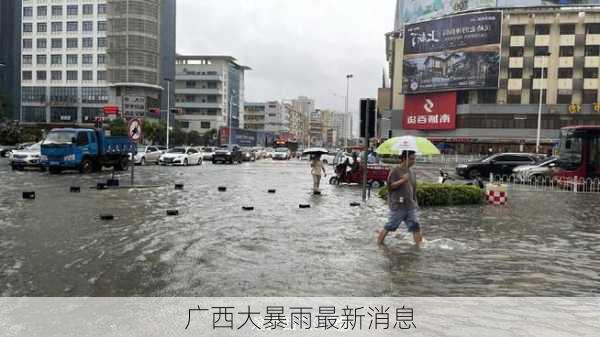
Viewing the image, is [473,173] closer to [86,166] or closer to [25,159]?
[86,166]

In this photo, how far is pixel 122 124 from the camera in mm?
70438

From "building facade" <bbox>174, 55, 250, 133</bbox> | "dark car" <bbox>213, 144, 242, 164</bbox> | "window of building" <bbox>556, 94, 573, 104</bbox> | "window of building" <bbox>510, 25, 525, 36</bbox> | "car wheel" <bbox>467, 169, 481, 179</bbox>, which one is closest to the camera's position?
"car wheel" <bbox>467, 169, 481, 179</bbox>

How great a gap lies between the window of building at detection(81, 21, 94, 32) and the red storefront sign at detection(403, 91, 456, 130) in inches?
2055

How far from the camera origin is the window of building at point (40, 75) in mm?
91000

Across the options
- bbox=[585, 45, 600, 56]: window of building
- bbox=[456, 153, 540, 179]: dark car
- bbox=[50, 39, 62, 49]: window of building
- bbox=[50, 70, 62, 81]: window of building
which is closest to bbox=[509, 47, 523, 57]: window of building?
bbox=[585, 45, 600, 56]: window of building

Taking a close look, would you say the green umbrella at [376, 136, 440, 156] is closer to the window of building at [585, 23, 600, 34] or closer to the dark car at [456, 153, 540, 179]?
the dark car at [456, 153, 540, 179]

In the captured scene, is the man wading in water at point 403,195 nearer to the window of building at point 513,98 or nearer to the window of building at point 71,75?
the window of building at point 513,98

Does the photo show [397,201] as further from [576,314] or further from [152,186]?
[152,186]

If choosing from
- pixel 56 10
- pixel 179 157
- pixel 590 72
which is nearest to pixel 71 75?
pixel 56 10

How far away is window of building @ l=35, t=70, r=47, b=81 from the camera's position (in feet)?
299

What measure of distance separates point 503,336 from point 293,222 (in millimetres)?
6948

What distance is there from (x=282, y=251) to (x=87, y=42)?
90.4 meters

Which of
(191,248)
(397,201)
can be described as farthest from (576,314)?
(191,248)

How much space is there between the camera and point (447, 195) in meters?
15.7
